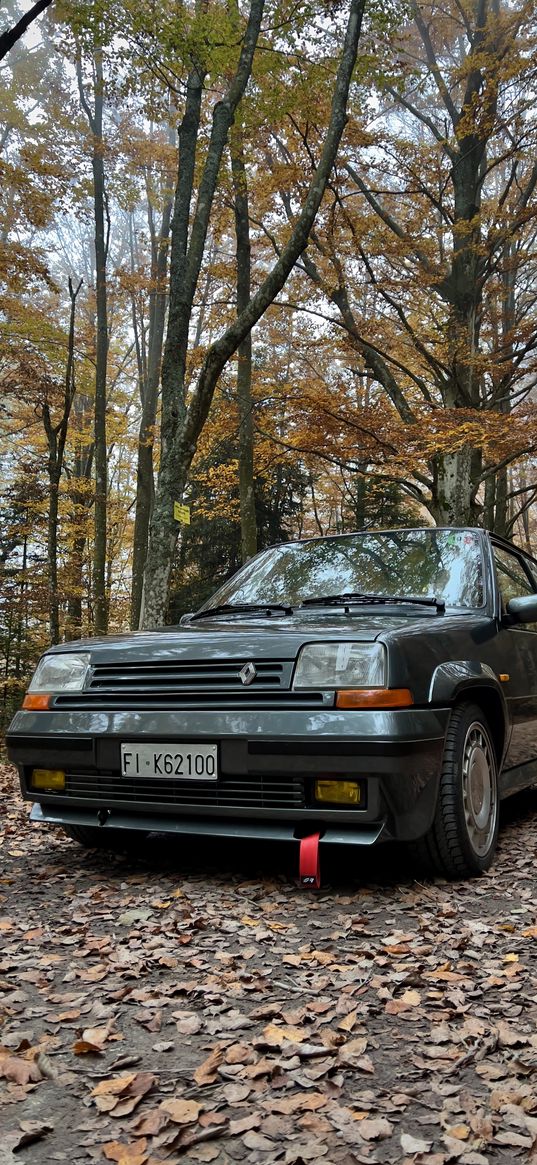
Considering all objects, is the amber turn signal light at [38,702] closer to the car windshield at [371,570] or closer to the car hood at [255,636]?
the car hood at [255,636]

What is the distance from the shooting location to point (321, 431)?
40.3 feet

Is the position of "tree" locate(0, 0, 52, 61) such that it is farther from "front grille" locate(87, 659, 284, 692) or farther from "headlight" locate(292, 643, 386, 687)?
"headlight" locate(292, 643, 386, 687)

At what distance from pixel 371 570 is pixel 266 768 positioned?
1463 millimetres

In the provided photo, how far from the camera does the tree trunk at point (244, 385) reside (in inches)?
438

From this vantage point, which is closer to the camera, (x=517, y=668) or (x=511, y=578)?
(x=517, y=668)

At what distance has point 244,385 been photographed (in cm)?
1213

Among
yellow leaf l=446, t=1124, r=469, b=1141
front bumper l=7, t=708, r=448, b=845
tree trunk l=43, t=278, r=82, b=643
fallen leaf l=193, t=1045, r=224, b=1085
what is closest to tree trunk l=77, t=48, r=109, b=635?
A: tree trunk l=43, t=278, r=82, b=643

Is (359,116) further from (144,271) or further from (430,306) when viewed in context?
(144,271)

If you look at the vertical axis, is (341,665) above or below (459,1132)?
above

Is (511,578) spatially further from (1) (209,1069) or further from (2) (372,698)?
(1) (209,1069)

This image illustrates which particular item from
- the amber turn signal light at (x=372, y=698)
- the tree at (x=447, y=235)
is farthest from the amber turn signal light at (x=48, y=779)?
the tree at (x=447, y=235)

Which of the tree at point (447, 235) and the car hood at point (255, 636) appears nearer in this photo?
the car hood at point (255, 636)

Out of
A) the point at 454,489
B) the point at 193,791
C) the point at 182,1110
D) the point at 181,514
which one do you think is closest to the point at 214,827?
the point at 193,791

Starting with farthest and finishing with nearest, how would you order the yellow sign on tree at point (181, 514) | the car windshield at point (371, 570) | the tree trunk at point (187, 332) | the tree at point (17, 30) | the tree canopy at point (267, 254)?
the tree canopy at point (267, 254) < the tree trunk at point (187, 332) < the yellow sign on tree at point (181, 514) < the tree at point (17, 30) < the car windshield at point (371, 570)
